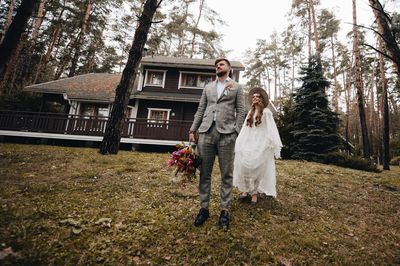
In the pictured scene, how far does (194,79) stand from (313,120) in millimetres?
9729

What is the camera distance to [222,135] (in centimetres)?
324

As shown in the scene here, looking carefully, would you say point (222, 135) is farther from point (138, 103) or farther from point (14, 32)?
point (138, 103)

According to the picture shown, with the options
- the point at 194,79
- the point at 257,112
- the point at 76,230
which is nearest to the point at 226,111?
the point at 257,112

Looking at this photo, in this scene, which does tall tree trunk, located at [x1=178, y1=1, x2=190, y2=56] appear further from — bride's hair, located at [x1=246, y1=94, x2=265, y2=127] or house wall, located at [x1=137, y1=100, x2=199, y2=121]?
bride's hair, located at [x1=246, y1=94, x2=265, y2=127]

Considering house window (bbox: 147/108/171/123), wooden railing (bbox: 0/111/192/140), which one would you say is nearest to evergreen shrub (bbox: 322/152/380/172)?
wooden railing (bbox: 0/111/192/140)

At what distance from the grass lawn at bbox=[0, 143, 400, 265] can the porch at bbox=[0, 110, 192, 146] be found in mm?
7070

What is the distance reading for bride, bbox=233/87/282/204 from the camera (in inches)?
163

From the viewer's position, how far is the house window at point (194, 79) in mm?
17750

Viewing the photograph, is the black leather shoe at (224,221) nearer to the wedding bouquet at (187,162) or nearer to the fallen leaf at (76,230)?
the wedding bouquet at (187,162)

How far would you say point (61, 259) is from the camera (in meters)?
2.55

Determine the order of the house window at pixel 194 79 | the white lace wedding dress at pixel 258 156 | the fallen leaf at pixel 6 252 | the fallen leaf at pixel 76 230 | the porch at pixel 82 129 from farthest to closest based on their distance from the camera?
1. the house window at pixel 194 79
2. the porch at pixel 82 129
3. the white lace wedding dress at pixel 258 156
4. the fallen leaf at pixel 76 230
5. the fallen leaf at pixel 6 252

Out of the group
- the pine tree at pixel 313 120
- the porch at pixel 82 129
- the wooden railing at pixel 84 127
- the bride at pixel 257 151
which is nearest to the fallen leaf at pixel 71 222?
the bride at pixel 257 151

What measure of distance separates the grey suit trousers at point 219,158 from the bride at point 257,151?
3.41ft

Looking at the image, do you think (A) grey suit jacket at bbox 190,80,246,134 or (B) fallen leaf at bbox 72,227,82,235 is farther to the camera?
(A) grey suit jacket at bbox 190,80,246,134
